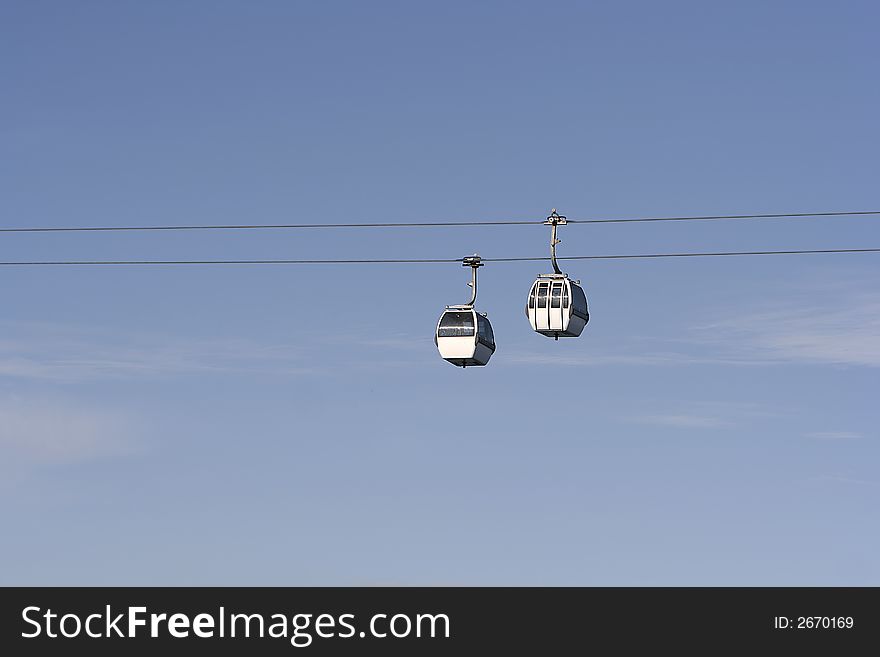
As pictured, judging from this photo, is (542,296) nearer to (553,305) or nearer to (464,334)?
(553,305)

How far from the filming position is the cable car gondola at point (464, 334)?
2120 inches

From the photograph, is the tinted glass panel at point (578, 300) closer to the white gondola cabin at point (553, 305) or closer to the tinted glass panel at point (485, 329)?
the white gondola cabin at point (553, 305)

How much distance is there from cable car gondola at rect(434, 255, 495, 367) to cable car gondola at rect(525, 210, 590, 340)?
74.5 inches

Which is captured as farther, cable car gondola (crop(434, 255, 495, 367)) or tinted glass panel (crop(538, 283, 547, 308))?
cable car gondola (crop(434, 255, 495, 367))

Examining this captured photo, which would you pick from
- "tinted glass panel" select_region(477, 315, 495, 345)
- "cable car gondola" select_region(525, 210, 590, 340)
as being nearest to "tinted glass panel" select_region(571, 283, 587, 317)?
"cable car gondola" select_region(525, 210, 590, 340)

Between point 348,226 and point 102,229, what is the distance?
6964 mm

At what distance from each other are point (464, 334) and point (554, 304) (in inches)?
118

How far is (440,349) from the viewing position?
54.1 meters

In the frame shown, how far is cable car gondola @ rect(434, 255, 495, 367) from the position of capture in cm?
5384

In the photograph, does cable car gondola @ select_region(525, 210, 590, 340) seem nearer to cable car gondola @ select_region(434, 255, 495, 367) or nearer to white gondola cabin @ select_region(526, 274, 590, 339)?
white gondola cabin @ select_region(526, 274, 590, 339)

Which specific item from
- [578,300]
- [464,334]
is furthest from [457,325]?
[578,300]
